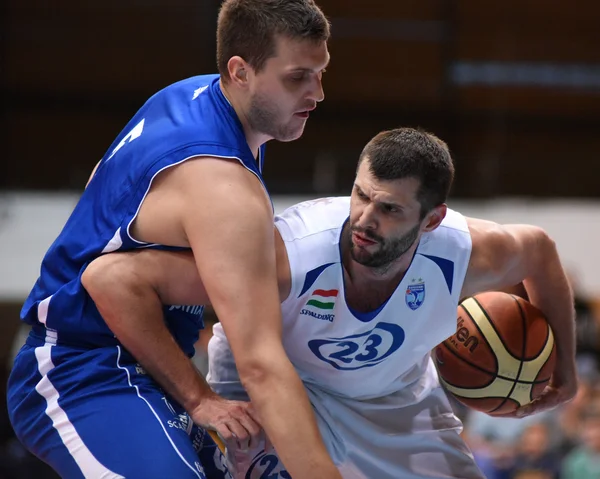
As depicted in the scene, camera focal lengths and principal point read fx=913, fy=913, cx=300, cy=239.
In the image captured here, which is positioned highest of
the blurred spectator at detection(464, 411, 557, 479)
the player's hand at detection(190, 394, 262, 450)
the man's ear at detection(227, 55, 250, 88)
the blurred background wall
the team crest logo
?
the man's ear at detection(227, 55, 250, 88)

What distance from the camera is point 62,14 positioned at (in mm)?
10453

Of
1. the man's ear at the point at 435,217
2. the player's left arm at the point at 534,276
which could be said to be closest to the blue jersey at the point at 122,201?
the man's ear at the point at 435,217

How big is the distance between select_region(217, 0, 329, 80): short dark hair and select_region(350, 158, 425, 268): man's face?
0.50 metres

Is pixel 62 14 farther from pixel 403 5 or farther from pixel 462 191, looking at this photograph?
pixel 462 191

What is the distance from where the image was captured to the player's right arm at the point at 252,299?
255 centimetres

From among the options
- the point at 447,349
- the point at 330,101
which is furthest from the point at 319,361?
the point at 330,101

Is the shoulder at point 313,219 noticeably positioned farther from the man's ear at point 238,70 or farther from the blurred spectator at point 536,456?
the blurred spectator at point 536,456

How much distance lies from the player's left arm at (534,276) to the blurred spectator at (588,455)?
2.18 meters

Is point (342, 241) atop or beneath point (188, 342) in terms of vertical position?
atop

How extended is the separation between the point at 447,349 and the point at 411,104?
7.96 meters

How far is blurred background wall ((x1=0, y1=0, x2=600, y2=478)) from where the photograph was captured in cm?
945

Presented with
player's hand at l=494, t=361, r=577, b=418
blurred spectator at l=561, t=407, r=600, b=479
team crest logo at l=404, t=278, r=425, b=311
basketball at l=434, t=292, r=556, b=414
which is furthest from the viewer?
blurred spectator at l=561, t=407, r=600, b=479

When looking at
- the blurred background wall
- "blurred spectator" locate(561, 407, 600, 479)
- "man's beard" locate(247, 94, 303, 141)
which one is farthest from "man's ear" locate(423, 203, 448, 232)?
A: the blurred background wall

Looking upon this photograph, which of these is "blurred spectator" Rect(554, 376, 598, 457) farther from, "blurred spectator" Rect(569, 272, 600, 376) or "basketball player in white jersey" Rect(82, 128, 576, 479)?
"basketball player in white jersey" Rect(82, 128, 576, 479)
